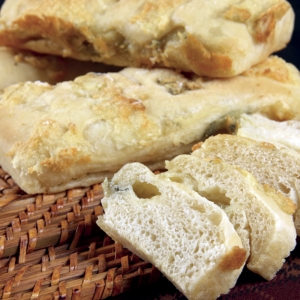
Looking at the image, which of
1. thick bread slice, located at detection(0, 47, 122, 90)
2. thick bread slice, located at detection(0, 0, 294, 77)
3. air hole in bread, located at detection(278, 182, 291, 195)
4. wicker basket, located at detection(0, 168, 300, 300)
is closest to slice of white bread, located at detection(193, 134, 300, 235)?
air hole in bread, located at detection(278, 182, 291, 195)

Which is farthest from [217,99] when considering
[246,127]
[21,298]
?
[21,298]

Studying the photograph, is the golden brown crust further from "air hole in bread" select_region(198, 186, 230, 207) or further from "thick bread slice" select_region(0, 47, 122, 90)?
"thick bread slice" select_region(0, 47, 122, 90)

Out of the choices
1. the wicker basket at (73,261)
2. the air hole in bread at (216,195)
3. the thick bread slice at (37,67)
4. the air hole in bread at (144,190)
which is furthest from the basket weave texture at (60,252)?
the thick bread slice at (37,67)

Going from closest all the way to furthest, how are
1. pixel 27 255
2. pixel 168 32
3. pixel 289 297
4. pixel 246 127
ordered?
pixel 289 297
pixel 27 255
pixel 246 127
pixel 168 32

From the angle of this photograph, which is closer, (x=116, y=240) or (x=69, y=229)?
(x=116, y=240)

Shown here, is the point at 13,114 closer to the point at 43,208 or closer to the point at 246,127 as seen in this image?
the point at 43,208

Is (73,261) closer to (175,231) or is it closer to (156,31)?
(175,231)
